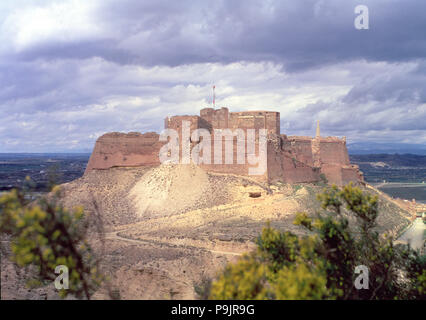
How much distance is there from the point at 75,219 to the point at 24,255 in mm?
1744

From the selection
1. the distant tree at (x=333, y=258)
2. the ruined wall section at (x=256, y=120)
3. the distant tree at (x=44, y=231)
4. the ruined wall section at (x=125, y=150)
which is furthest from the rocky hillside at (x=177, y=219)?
the distant tree at (x=44, y=231)

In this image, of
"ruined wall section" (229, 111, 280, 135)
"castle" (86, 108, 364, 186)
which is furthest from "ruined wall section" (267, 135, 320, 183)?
"ruined wall section" (229, 111, 280, 135)

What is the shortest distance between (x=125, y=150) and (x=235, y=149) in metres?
13.0

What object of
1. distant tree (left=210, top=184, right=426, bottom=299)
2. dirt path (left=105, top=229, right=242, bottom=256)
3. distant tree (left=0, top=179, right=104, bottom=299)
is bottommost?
dirt path (left=105, top=229, right=242, bottom=256)

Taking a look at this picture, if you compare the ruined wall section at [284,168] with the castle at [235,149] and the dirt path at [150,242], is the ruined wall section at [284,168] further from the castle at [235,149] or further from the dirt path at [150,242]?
the dirt path at [150,242]

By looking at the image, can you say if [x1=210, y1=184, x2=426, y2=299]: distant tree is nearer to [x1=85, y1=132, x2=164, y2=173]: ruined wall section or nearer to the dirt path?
the dirt path

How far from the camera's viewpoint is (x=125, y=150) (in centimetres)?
4188

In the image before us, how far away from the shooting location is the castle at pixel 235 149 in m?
37.5

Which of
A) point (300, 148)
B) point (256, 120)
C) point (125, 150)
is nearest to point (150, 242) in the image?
point (125, 150)

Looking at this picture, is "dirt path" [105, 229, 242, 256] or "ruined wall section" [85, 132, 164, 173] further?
"ruined wall section" [85, 132, 164, 173]

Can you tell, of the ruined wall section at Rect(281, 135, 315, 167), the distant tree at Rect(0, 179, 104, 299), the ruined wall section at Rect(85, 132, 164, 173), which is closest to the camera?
the distant tree at Rect(0, 179, 104, 299)

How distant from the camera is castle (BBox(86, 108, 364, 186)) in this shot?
3747cm

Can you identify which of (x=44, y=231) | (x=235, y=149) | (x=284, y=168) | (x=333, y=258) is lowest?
(x=333, y=258)

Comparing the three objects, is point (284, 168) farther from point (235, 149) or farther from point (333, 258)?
point (333, 258)
